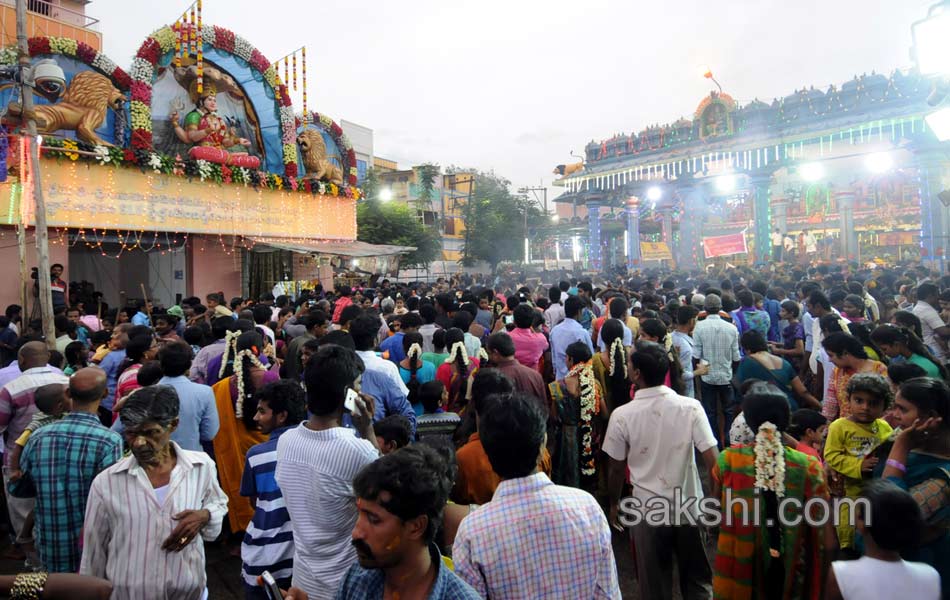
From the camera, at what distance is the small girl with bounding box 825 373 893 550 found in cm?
303

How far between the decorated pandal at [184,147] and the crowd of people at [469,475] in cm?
944

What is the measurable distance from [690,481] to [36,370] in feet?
15.4

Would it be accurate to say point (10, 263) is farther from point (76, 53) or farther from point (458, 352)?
point (458, 352)

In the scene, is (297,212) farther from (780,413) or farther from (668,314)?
(780,413)

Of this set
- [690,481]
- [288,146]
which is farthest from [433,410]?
[288,146]

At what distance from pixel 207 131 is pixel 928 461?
16532 mm

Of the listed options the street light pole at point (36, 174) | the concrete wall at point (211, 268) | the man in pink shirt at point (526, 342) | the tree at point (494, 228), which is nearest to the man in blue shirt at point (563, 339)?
the man in pink shirt at point (526, 342)

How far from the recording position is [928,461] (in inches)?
102

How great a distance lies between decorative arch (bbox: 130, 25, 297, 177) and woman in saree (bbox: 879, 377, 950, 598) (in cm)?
1562

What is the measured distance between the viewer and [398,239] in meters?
27.3

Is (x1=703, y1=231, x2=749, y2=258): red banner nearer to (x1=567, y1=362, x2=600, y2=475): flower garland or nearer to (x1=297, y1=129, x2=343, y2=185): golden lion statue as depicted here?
(x1=297, y1=129, x2=343, y2=185): golden lion statue

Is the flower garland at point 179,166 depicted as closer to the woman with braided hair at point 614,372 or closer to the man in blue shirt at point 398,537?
the woman with braided hair at point 614,372

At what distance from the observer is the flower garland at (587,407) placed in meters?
4.45

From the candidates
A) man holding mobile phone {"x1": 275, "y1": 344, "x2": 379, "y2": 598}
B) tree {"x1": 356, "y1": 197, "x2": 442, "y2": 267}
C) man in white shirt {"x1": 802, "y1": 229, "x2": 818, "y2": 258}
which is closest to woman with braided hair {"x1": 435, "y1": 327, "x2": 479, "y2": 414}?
man holding mobile phone {"x1": 275, "y1": 344, "x2": 379, "y2": 598}
